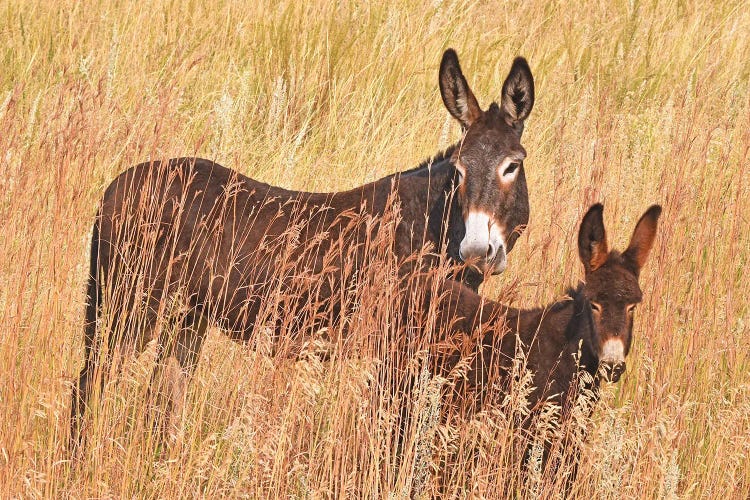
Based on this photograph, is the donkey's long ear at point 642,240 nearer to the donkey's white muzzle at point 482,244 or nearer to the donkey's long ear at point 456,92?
the donkey's white muzzle at point 482,244

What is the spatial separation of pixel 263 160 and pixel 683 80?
3.61 meters

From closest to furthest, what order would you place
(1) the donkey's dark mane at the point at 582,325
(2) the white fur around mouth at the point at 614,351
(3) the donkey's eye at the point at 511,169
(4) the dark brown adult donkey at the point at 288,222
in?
(2) the white fur around mouth at the point at 614,351, (1) the donkey's dark mane at the point at 582,325, (4) the dark brown adult donkey at the point at 288,222, (3) the donkey's eye at the point at 511,169

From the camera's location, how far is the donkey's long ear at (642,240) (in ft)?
14.3

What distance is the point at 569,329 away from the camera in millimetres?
4445

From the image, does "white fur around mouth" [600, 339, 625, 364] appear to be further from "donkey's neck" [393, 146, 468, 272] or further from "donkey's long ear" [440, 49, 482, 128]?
"donkey's long ear" [440, 49, 482, 128]

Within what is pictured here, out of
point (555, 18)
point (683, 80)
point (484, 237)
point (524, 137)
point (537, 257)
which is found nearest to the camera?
point (484, 237)

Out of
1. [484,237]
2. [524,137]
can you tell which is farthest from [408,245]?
[524,137]

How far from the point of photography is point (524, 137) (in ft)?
25.6

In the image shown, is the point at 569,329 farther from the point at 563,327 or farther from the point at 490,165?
the point at 490,165

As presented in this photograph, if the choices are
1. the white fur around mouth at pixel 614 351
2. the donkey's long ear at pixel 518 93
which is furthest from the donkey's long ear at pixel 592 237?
the donkey's long ear at pixel 518 93

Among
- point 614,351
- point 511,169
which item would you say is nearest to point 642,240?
point 614,351

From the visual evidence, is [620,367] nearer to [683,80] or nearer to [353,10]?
[683,80]

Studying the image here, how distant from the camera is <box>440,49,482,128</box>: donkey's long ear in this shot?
5199 millimetres

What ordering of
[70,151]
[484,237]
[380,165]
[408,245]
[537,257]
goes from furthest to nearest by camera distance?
[380,165] → [537,257] → [408,245] → [484,237] → [70,151]
